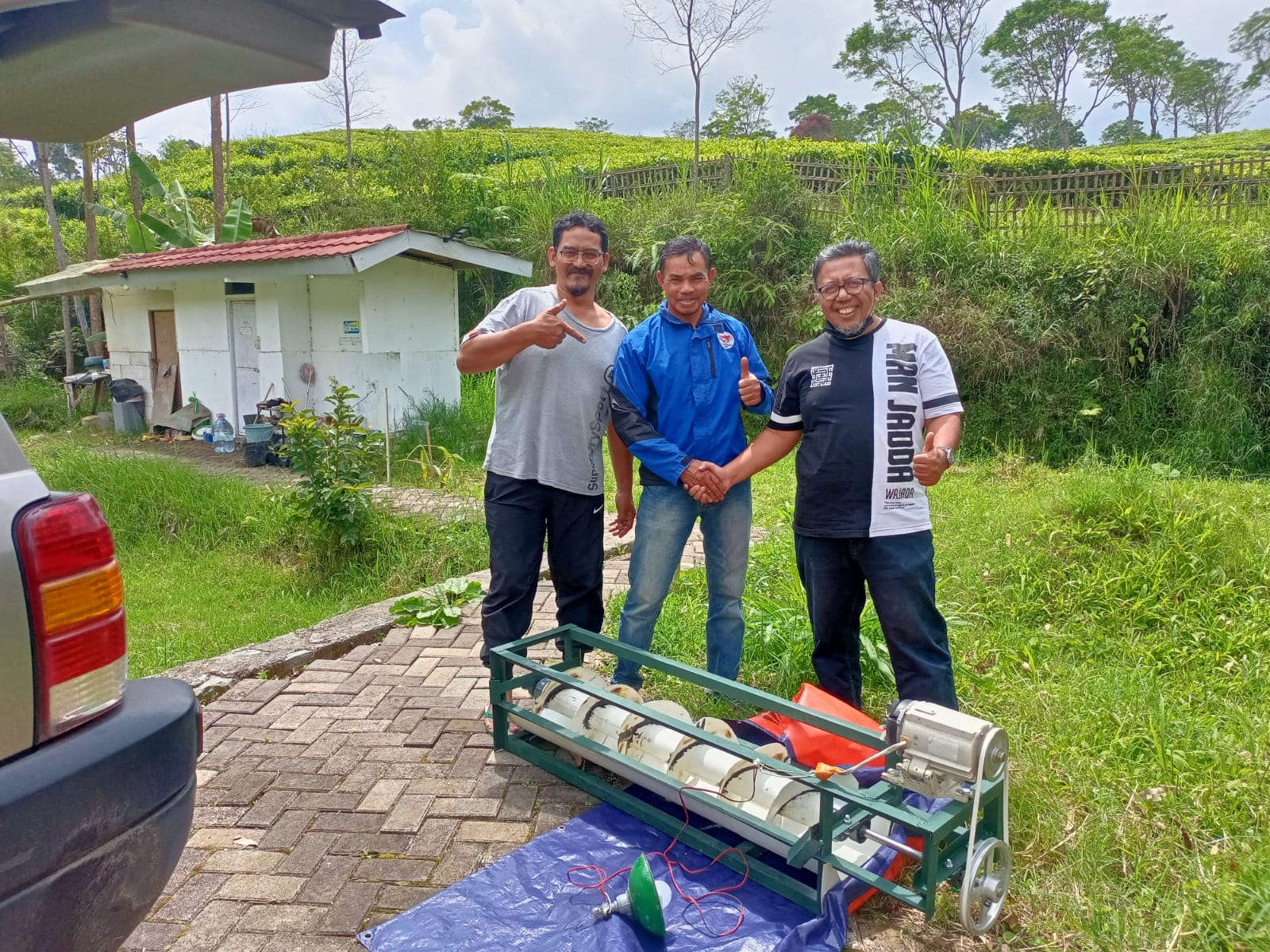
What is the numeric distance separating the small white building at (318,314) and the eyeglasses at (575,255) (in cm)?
626

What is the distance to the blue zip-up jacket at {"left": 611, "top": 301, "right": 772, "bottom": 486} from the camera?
319 centimetres

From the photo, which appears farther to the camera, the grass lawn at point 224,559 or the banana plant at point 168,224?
the banana plant at point 168,224

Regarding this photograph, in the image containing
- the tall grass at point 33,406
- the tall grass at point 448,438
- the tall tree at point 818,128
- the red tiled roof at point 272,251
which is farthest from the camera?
the tall tree at point 818,128

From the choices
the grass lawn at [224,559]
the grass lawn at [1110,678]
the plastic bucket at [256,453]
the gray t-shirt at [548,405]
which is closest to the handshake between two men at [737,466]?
the gray t-shirt at [548,405]

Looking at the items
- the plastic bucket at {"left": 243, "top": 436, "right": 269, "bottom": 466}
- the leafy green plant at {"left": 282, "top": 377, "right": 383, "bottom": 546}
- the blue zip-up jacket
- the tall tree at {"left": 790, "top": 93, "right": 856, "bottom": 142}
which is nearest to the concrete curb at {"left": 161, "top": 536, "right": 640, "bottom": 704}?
the leafy green plant at {"left": 282, "top": 377, "right": 383, "bottom": 546}

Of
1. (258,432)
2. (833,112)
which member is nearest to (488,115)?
(833,112)

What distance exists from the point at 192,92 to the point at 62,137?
60 cm

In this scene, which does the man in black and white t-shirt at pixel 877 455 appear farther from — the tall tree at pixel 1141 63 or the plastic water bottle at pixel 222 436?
the tall tree at pixel 1141 63

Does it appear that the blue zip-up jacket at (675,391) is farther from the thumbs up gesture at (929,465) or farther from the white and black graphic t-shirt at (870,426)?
the thumbs up gesture at (929,465)

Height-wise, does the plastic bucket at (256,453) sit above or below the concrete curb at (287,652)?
above

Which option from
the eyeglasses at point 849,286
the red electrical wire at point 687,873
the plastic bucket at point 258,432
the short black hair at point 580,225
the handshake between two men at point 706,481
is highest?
the short black hair at point 580,225

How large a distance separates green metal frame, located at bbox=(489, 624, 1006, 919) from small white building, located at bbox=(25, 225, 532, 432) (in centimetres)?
663

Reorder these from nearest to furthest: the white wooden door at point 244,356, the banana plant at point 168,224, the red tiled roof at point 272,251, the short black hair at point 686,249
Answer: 1. the short black hair at point 686,249
2. the red tiled roof at point 272,251
3. the white wooden door at point 244,356
4. the banana plant at point 168,224

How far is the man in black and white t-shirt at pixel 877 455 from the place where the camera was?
2.85 m
